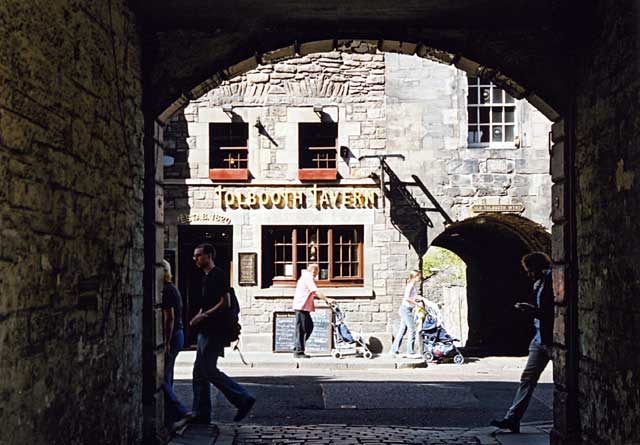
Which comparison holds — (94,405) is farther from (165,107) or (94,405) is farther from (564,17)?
(564,17)

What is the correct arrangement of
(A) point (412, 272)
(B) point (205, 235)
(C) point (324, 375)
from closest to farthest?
(C) point (324, 375) → (A) point (412, 272) → (B) point (205, 235)

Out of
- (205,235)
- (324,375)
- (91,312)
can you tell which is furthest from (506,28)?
(205,235)

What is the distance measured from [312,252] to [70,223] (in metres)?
15.0

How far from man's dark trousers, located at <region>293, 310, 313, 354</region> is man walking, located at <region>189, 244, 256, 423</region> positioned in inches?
355

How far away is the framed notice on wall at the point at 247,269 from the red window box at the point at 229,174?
1.54 m

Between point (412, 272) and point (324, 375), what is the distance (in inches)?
163

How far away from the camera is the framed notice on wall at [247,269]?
20484 millimetres

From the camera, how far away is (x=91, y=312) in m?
6.41

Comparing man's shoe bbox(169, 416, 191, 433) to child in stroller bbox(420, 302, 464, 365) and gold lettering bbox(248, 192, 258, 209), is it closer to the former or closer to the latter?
child in stroller bbox(420, 302, 464, 365)

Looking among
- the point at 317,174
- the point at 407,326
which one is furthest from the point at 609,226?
the point at 317,174

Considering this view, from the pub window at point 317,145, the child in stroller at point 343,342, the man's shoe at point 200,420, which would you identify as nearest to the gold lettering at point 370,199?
the pub window at point 317,145

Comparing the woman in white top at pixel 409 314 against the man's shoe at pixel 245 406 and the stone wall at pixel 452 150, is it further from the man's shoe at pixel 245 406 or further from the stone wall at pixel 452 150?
the man's shoe at pixel 245 406

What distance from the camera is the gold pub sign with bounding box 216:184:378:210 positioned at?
2062 centimetres

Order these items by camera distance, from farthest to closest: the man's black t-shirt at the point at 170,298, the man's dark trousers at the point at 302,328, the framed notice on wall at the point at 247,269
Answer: the framed notice on wall at the point at 247,269 → the man's dark trousers at the point at 302,328 → the man's black t-shirt at the point at 170,298
